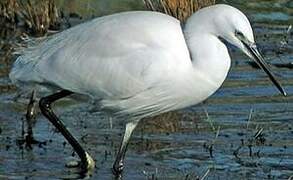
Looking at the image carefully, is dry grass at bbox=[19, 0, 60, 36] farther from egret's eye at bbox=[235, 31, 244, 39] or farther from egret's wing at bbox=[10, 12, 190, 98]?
egret's eye at bbox=[235, 31, 244, 39]

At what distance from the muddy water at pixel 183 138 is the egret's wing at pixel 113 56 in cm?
40

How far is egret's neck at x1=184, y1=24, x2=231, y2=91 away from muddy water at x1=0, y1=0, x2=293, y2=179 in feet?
2.94

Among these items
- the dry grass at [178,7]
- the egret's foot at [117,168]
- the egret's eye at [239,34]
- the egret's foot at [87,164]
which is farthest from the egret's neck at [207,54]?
the dry grass at [178,7]

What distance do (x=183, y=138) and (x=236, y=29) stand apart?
2022 millimetres

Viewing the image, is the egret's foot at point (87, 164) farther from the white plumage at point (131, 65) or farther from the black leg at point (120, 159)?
the white plumage at point (131, 65)

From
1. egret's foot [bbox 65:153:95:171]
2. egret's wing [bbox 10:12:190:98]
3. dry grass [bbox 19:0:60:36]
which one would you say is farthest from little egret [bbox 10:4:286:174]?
dry grass [bbox 19:0:60:36]

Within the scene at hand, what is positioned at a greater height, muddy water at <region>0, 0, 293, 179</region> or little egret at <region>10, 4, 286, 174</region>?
little egret at <region>10, 4, 286, 174</region>

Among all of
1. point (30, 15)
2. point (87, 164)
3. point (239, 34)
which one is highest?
point (239, 34)

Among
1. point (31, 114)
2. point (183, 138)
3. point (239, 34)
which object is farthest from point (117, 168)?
point (31, 114)

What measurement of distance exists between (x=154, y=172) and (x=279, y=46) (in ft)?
17.4

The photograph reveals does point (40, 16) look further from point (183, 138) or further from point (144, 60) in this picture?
point (144, 60)

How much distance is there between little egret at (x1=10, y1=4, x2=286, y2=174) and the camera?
24.3 ft

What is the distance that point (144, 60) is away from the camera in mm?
7477

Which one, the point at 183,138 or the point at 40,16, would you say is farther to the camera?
the point at 40,16
